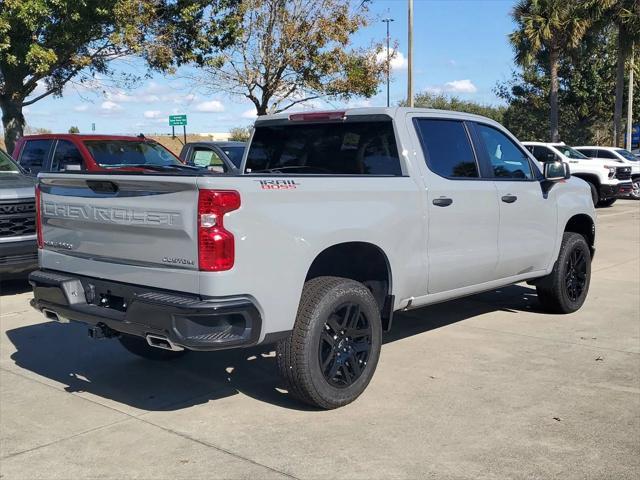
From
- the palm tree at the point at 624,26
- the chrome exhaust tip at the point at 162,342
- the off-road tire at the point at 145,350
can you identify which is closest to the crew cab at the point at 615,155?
the palm tree at the point at 624,26

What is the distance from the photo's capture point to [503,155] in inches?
254

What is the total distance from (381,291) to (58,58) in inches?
585

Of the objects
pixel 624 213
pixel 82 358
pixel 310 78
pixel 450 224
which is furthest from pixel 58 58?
pixel 624 213

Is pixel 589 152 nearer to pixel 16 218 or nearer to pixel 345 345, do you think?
pixel 16 218

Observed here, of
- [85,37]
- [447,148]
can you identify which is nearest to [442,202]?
[447,148]

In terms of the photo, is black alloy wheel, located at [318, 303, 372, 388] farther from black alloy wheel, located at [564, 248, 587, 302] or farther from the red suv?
the red suv

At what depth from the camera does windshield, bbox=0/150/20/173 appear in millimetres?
9305

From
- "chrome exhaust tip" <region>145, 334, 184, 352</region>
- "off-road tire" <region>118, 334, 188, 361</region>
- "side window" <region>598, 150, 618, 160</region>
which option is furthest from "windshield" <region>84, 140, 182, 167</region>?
"side window" <region>598, 150, 618, 160</region>

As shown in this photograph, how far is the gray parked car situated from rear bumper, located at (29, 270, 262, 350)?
12.9ft

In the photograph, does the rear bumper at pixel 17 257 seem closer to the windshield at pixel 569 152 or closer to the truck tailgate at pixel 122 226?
the truck tailgate at pixel 122 226

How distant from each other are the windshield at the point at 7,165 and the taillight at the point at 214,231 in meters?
6.44

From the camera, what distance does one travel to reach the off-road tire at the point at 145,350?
567 centimetres

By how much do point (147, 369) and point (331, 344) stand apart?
184cm

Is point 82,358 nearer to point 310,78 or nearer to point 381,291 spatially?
point 381,291
